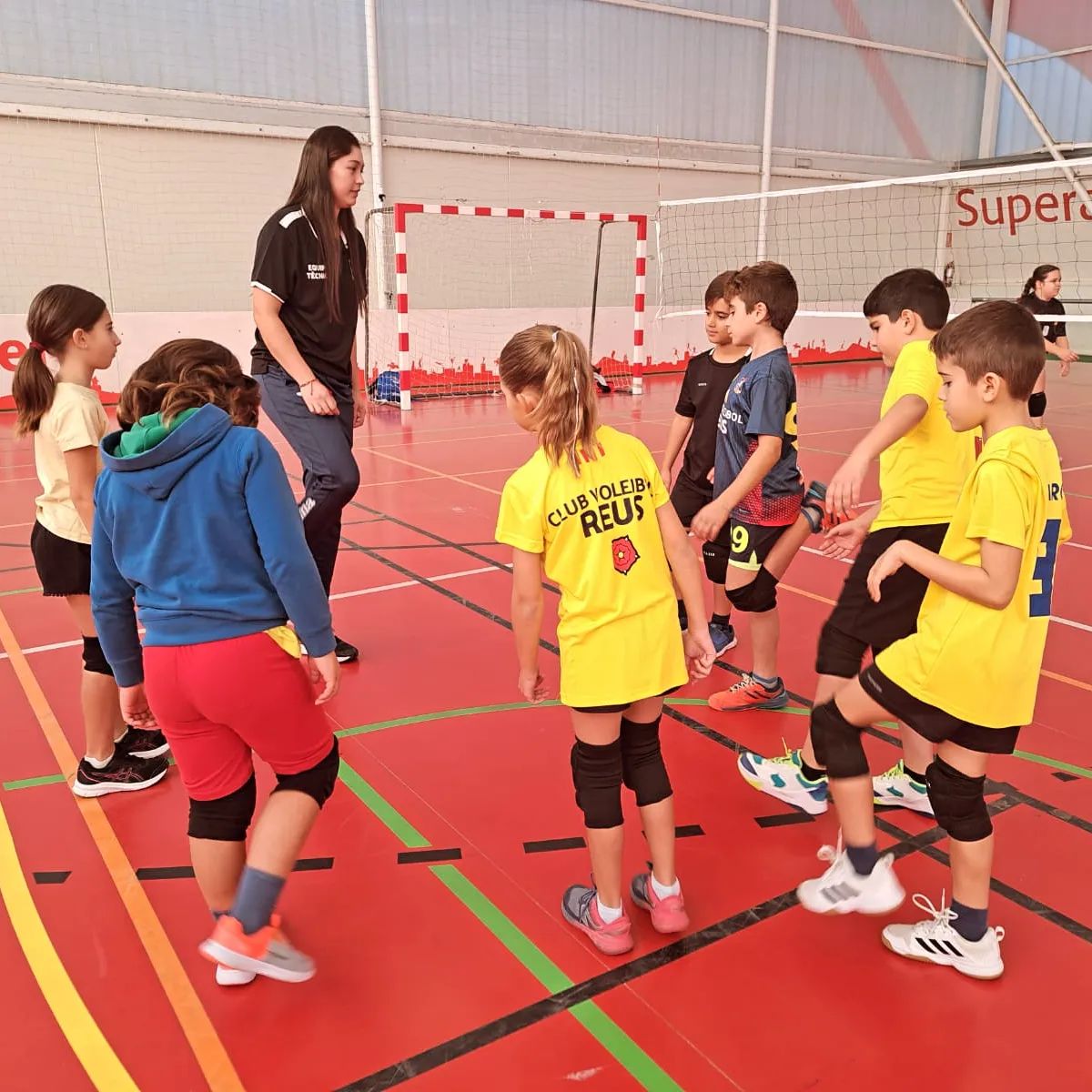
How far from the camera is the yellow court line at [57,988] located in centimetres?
184

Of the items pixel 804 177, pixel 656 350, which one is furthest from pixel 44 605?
pixel 804 177

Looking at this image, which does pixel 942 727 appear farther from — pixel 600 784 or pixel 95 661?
pixel 95 661

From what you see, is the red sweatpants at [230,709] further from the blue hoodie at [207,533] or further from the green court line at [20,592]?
the green court line at [20,592]

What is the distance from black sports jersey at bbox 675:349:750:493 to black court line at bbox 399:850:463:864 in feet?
6.12

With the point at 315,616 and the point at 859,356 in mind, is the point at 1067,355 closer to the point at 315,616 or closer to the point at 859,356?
the point at 315,616

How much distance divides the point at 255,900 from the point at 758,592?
195 centimetres

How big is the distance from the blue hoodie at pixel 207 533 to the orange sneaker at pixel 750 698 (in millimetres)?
1862

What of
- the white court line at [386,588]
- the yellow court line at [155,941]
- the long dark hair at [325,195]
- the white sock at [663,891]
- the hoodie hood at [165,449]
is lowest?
the white court line at [386,588]

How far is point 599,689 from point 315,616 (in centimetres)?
61

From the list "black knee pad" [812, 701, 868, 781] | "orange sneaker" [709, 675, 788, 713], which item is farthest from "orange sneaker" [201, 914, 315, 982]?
"orange sneaker" [709, 675, 788, 713]

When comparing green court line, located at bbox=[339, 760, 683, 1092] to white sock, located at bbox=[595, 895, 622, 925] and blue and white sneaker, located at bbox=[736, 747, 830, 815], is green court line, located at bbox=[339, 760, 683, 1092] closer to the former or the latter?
white sock, located at bbox=[595, 895, 622, 925]

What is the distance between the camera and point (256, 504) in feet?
6.20

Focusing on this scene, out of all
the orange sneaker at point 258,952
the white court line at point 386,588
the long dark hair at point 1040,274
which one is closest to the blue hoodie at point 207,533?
the orange sneaker at point 258,952

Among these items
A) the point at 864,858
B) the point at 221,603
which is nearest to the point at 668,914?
the point at 864,858
